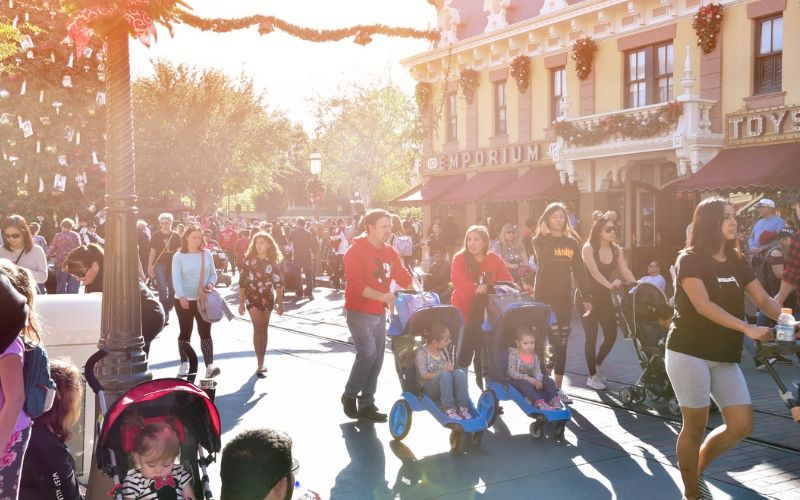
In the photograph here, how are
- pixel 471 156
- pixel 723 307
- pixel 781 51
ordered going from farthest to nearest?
pixel 471 156 → pixel 781 51 → pixel 723 307

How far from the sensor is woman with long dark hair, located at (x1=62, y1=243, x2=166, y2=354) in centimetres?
704

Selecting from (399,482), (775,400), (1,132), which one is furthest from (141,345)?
(1,132)

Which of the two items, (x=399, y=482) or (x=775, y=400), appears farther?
(x=775, y=400)

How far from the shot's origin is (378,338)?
8219 millimetres

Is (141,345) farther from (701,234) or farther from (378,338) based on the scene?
(701,234)

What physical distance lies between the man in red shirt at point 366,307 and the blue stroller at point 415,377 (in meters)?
0.32

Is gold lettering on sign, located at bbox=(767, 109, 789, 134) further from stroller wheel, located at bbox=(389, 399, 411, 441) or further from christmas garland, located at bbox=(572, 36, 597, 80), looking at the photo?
stroller wheel, located at bbox=(389, 399, 411, 441)

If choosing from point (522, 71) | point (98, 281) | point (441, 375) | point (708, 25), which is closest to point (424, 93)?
point (522, 71)

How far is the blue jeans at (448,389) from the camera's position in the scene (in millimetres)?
7070

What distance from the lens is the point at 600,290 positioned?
369 inches

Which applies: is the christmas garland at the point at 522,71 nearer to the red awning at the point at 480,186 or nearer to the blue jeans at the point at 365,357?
the red awning at the point at 480,186

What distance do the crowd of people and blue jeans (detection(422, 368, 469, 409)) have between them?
1 cm

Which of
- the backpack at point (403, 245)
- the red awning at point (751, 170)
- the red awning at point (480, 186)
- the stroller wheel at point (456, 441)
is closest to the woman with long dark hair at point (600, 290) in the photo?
the stroller wheel at point (456, 441)

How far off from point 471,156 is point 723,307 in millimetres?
24869
